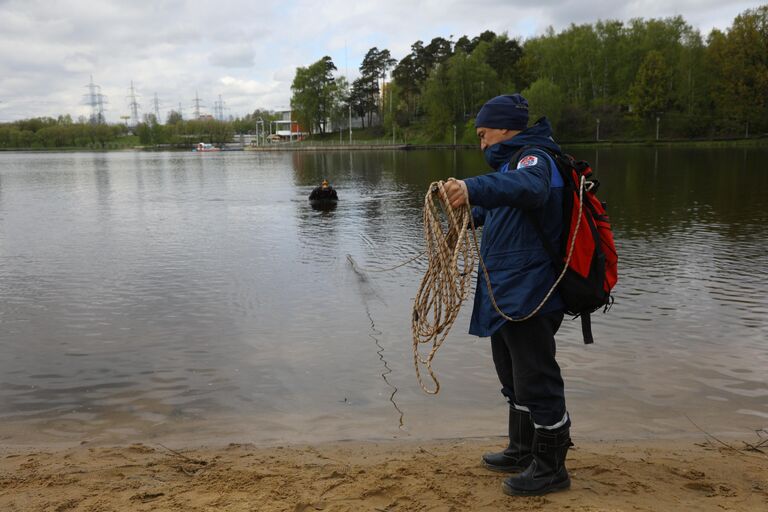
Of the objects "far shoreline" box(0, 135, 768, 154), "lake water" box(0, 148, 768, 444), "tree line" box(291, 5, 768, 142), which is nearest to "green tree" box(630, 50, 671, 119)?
"tree line" box(291, 5, 768, 142)

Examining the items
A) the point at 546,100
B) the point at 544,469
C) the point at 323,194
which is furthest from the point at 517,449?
the point at 546,100

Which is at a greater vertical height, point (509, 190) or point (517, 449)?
point (509, 190)

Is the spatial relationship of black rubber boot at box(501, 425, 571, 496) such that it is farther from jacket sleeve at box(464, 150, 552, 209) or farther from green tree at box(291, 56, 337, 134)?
green tree at box(291, 56, 337, 134)

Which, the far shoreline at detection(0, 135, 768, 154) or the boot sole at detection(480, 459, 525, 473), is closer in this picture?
the boot sole at detection(480, 459, 525, 473)

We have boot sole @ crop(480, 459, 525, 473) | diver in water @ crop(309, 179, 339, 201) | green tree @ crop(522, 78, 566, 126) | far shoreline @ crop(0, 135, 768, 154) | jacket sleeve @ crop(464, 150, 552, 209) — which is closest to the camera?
jacket sleeve @ crop(464, 150, 552, 209)

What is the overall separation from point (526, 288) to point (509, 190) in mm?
745

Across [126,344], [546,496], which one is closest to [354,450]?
[546,496]

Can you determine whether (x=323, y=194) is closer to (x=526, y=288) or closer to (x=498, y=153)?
(x=498, y=153)

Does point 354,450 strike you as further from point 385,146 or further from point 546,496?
point 385,146

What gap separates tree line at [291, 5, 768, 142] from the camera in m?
87.9

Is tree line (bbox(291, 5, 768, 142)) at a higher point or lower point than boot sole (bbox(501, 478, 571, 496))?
higher

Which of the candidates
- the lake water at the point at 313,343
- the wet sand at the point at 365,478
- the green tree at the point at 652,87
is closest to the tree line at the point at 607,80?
the green tree at the point at 652,87

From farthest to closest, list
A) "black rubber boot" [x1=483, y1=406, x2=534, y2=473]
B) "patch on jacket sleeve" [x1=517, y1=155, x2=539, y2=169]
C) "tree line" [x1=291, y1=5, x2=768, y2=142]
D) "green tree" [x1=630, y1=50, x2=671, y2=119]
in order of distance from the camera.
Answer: "green tree" [x1=630, y1=50, x2=671, y2=119], "tree line" [x1=291, y1=5, x2=768, y2=142], "black rubber boot" [x1=483, y1=406, x2=534, y2=473], "patch on jacket sleeve" [x1=517, y1=155, x2=539, y2=169]

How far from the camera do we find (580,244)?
3.91 meters
